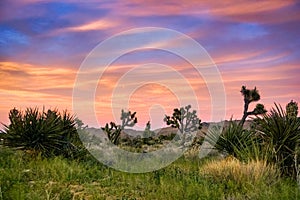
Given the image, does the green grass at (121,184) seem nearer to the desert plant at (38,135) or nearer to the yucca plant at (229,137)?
the desert plant at (38,135)

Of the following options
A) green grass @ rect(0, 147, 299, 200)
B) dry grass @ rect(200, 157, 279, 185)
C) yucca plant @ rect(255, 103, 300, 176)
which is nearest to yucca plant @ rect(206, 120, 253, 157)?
yucca plant @ rect(255, 103, 300, 176)

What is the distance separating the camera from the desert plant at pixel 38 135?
15.9 metres

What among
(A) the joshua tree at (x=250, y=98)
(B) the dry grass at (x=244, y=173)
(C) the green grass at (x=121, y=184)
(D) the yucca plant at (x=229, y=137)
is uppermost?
(A) the joshua tree at (x=250, y=98)

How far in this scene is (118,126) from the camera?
930 inches

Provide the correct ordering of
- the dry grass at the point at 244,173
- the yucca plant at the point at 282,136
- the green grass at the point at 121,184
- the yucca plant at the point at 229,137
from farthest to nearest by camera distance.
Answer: the yucca plant at the point at 229,137
the yucca plant at the point at 282,136
the dry grass at the point at 244,173
the green grass at the point at 121,184

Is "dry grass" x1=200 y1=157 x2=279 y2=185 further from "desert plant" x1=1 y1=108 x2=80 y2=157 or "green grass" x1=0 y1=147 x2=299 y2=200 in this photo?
"desert plant" x1=1 y1=108 x2=80 y2=157

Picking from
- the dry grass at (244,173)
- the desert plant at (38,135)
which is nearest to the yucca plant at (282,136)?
the dry grass at (244,173)

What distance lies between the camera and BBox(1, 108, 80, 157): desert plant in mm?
15906

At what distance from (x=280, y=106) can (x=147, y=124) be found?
2027cm

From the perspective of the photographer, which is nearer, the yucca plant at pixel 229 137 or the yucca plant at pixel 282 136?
the yucca plant at pixel 282 136

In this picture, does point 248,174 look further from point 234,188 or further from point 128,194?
point 128,194

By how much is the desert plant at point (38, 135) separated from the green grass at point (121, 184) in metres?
1.44

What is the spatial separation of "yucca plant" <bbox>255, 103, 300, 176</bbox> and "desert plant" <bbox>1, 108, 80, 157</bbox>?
7152 mm

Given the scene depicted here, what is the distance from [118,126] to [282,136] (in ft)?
35.8
